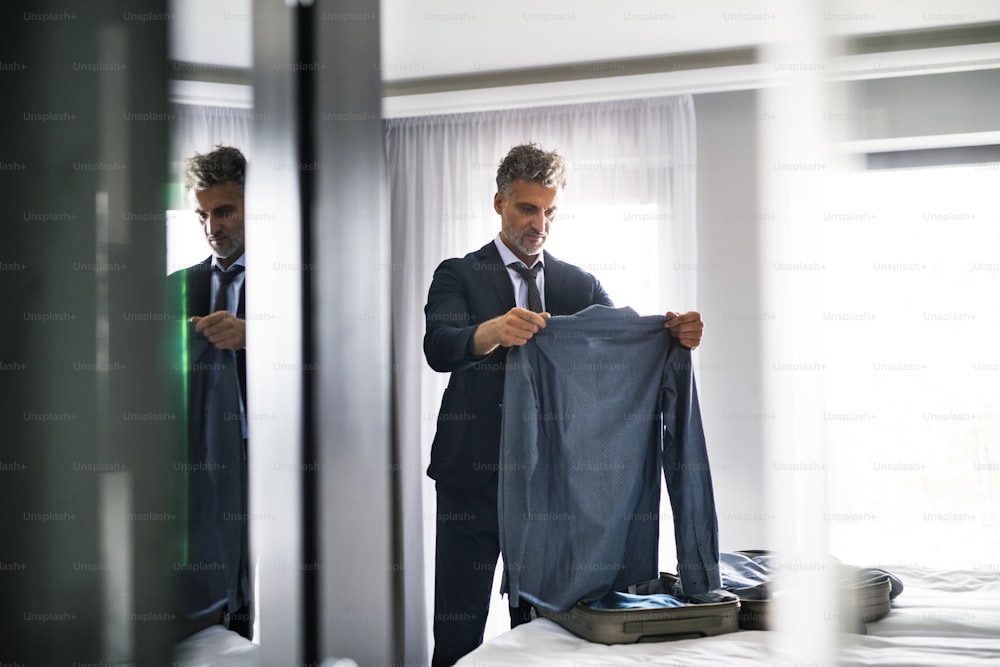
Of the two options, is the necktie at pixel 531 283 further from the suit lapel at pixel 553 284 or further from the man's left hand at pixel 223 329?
the man's left hand at pixel 223 329

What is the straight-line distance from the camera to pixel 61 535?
66 centimetres

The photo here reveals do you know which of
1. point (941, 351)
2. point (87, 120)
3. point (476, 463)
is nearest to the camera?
point (87, 120)

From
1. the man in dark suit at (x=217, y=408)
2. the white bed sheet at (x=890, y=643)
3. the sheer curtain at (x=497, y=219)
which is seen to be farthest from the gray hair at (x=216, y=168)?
the white bed sheet at (x=890, y=643)

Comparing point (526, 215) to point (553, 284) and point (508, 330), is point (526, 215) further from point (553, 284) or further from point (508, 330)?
point (508, 330)

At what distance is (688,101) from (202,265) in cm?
119

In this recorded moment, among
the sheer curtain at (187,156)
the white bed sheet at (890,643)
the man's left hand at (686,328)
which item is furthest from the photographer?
the man's left hand at (686,328)

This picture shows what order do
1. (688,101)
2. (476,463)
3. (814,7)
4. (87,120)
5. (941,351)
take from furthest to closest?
1. (688,101)
2. (476,463)
3. (941,351)
4. (814,7)
5. (87,120)

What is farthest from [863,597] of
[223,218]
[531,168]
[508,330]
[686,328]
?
[223,218]

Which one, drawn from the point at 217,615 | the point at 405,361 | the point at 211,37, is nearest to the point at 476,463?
the point at 405,361

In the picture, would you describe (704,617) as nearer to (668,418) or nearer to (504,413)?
(668,418)

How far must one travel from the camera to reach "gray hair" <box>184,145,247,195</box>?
0.71m

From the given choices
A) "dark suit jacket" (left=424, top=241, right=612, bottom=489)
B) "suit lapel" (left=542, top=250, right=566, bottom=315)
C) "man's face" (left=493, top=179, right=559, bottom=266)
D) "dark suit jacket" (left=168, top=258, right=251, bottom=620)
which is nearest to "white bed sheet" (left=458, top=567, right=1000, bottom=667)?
"dark suit jacket" (left=424, top=241, right=612, bottom=489)

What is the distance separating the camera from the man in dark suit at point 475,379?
4.20 feet

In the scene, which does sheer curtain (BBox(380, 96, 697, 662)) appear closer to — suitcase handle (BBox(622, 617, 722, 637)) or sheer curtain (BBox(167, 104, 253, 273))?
suitcase handle (BBox(622, 617, 722, 637))
